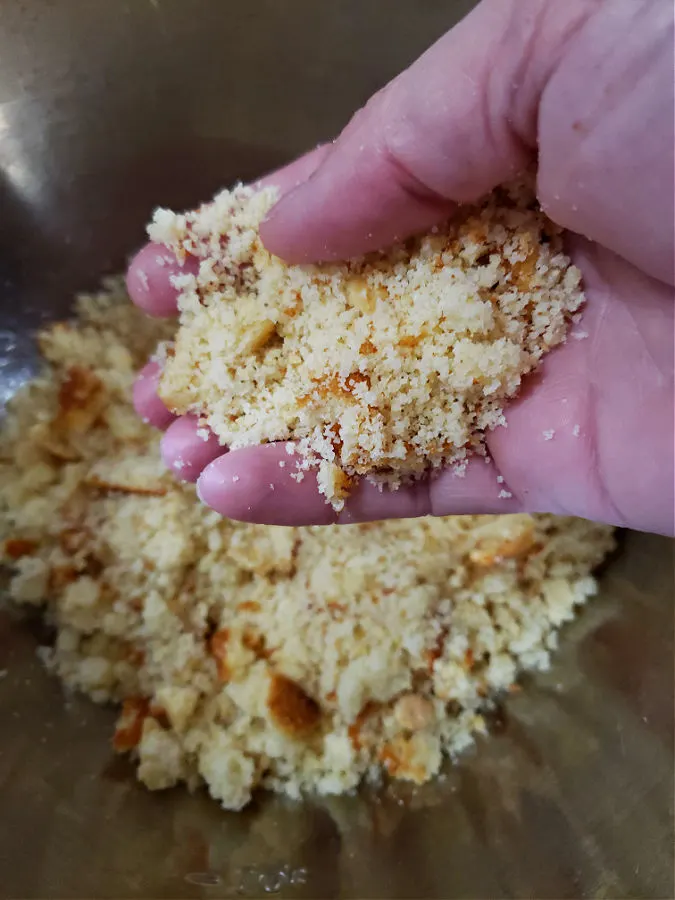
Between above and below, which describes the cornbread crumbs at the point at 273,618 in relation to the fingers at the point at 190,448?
below

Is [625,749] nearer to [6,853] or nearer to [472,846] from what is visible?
[472,846]

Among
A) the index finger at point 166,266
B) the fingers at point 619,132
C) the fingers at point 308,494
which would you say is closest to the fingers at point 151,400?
the index finger at point 166,266

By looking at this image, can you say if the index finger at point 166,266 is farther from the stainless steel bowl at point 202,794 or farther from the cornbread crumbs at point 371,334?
the stainless steel bowl at point 202,794

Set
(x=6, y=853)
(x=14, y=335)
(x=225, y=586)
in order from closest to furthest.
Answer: (x=6, y=853), (x=225, y=586), (x=14, y=335)

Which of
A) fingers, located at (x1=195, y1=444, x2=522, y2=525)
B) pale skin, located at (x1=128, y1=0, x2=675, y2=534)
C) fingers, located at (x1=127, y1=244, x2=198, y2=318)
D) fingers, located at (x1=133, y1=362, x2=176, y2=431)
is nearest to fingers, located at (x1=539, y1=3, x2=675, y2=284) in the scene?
pale skin, located at (x1=128, y1=0, x2=675, y2=534)

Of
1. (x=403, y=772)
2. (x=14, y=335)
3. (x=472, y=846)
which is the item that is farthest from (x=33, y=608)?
(x=472, y=846)

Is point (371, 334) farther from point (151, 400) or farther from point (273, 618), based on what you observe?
point (273, 618)
